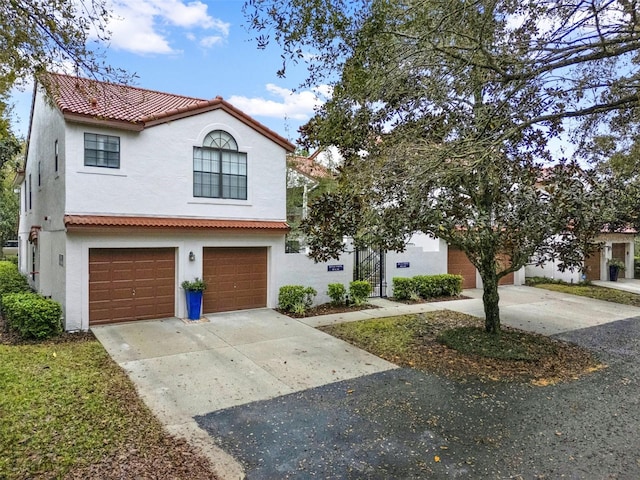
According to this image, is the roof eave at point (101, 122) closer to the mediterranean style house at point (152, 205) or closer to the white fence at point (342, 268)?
the mediterranean style house at point (152, 205)

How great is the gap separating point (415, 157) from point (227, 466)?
18.7 ft

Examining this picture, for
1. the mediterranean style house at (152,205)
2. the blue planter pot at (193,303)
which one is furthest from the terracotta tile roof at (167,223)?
the blue planter pot at (193,303)

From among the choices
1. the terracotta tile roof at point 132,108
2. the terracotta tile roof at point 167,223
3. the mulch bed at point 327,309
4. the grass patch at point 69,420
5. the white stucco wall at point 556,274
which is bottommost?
the mulch bed at point 327,309

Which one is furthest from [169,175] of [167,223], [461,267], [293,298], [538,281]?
[538,281]

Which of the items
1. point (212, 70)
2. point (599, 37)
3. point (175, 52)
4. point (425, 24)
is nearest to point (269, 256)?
point (212, 70)

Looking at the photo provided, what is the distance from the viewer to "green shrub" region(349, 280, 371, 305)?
1438 cm

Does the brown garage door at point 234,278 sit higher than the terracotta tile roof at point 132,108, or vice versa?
the terracotta tile roof at point 132,108

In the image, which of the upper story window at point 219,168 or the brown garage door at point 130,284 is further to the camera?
the upper story window at point 219,168

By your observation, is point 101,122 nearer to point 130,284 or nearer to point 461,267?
point 130,284

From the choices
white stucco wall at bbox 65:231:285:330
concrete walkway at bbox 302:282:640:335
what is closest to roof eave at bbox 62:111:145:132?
white stucco wall at bbox 65:231:285:330

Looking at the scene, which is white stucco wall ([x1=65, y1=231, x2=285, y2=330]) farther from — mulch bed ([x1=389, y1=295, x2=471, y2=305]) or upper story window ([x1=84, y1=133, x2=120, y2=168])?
mulch bed ([x1=389, y1=295, x2=471, y2=305])

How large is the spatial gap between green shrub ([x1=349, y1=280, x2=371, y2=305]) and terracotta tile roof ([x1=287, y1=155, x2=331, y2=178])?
6163 millimetres

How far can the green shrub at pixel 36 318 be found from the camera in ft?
30.9

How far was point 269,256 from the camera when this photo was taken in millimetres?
13672
